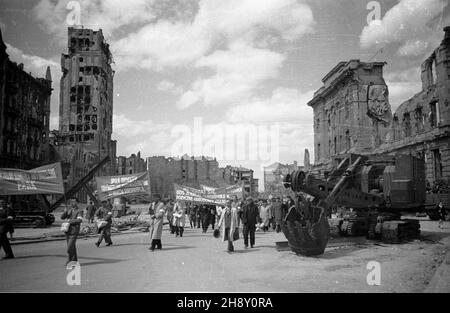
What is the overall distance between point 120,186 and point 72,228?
25.9 ft

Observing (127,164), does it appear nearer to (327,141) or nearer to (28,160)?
(28,160)

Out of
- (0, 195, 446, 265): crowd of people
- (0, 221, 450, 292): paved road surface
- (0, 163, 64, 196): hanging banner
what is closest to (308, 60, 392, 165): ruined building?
(0, 195, 446, 265): crowd of people

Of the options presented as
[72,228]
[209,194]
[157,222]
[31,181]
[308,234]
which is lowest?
[308,234]

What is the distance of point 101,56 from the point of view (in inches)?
3174

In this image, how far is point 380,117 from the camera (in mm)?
41625

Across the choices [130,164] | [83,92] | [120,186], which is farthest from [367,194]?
[130,164]

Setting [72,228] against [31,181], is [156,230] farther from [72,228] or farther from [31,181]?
[31,181]

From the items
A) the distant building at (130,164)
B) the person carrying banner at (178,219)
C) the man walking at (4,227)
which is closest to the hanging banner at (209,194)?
the person carrying banner at (178,219)

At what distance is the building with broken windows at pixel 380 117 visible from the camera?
89.5 ft

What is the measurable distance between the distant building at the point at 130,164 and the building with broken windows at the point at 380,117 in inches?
2846

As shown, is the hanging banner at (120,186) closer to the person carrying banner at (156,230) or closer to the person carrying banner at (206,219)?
the person carrying banner at (206,219)

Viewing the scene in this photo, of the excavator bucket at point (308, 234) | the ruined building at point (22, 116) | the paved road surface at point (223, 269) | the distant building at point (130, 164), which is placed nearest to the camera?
the paved road surface at point (223, 269)

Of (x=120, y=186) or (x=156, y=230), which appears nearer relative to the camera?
(x=156, y=230)

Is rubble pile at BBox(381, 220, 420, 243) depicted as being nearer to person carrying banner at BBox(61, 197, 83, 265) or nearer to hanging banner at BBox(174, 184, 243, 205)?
hanging banner at BBox(174, 184, 243, 205)
